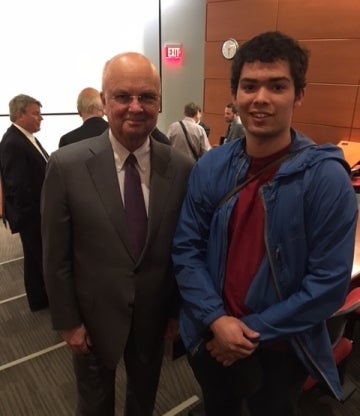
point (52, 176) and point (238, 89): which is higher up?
point (238, 89)

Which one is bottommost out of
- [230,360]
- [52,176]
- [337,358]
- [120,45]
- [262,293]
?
[337,358]

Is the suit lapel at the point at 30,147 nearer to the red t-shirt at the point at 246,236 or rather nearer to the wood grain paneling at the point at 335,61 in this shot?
the red t-shirt at the point at 246,236

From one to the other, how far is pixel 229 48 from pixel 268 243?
5192mm

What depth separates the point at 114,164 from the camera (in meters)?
1.18

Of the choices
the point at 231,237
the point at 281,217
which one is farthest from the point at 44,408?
the point at 281,217

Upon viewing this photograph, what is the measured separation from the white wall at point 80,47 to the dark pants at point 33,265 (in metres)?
3.02

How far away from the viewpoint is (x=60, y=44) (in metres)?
5.10

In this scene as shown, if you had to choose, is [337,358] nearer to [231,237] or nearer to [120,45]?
[231,237]

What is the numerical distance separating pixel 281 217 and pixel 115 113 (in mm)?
601

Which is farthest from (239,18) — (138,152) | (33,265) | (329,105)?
(138,152)

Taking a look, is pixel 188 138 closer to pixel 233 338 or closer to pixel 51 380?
pixel 51 380

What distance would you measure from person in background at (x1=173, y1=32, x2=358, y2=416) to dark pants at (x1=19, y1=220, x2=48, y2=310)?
1739mm

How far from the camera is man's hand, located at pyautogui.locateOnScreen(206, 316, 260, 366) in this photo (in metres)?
1.01

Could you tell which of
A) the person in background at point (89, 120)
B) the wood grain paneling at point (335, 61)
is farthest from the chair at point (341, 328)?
the wood grain paneling at point (335, 61)
